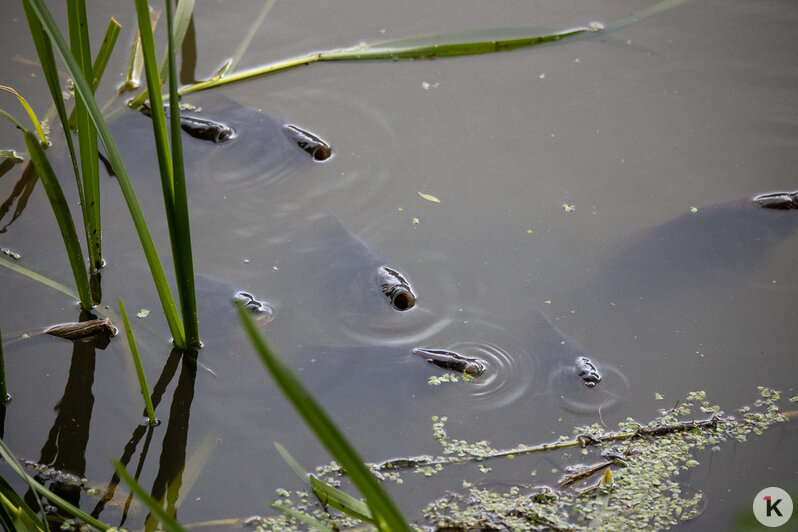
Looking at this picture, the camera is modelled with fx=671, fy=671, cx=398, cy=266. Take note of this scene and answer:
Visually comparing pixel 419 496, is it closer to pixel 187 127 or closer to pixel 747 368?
pixel 747 368

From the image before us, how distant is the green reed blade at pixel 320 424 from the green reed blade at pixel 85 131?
0.89 metres

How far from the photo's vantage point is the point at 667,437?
1656 mm

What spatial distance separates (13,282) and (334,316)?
0.88m

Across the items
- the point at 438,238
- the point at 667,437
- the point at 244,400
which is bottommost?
the point at 667,437

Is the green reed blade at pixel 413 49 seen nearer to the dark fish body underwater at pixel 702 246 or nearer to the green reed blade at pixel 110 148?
the dark fish body underwater at pixel 702 246

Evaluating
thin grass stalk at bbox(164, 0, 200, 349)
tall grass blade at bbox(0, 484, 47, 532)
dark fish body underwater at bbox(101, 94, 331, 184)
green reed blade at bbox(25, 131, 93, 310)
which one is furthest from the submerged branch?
dark fish body underwater at bbox(101, 94, 331, 184)

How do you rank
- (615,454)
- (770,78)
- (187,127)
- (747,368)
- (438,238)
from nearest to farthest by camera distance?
(615,454)
(747,368)
(438,238)
(187,127)
(770,78)

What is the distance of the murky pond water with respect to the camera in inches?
63.6

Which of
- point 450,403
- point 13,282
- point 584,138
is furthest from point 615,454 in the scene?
point 13,282

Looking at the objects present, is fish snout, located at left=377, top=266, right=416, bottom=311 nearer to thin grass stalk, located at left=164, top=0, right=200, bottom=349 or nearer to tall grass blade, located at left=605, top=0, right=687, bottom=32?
thin grass stalk, located at left=164, top=0, right=200, bottom=349

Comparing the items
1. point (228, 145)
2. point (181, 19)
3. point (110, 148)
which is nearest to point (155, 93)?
point (110, 148)

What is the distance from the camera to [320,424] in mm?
725

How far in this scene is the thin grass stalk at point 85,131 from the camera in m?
1.37

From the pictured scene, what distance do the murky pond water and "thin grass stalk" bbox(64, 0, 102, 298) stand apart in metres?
0.32
